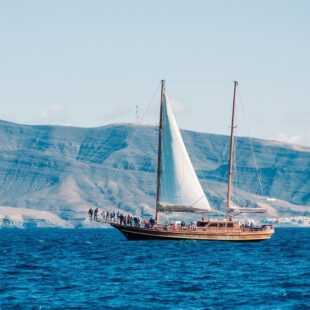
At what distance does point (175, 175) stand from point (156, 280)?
4901 centimetres

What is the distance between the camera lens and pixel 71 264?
288ft

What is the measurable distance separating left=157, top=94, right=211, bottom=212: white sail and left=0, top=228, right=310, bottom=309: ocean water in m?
12.9

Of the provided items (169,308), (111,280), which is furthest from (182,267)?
(169,308)

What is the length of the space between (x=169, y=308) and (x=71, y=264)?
106ft

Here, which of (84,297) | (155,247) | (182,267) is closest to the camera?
(84,297)

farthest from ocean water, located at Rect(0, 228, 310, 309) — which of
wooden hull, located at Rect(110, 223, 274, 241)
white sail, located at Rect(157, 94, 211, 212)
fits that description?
white sail, located at Rect(157, 94, 211, 212)

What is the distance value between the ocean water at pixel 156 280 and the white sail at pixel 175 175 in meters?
12.9

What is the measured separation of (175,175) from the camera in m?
120

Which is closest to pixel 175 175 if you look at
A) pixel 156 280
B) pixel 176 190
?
pixel 176 190

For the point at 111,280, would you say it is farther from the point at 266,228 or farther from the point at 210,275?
the point at 266,228

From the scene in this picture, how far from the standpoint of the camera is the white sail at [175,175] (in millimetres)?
120438

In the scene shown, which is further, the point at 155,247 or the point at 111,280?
the point at 155,247

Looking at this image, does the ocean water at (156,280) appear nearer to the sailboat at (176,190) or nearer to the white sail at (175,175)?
the sailboat at (176,190)

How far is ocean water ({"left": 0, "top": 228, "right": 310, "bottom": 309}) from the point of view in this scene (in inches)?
2323
